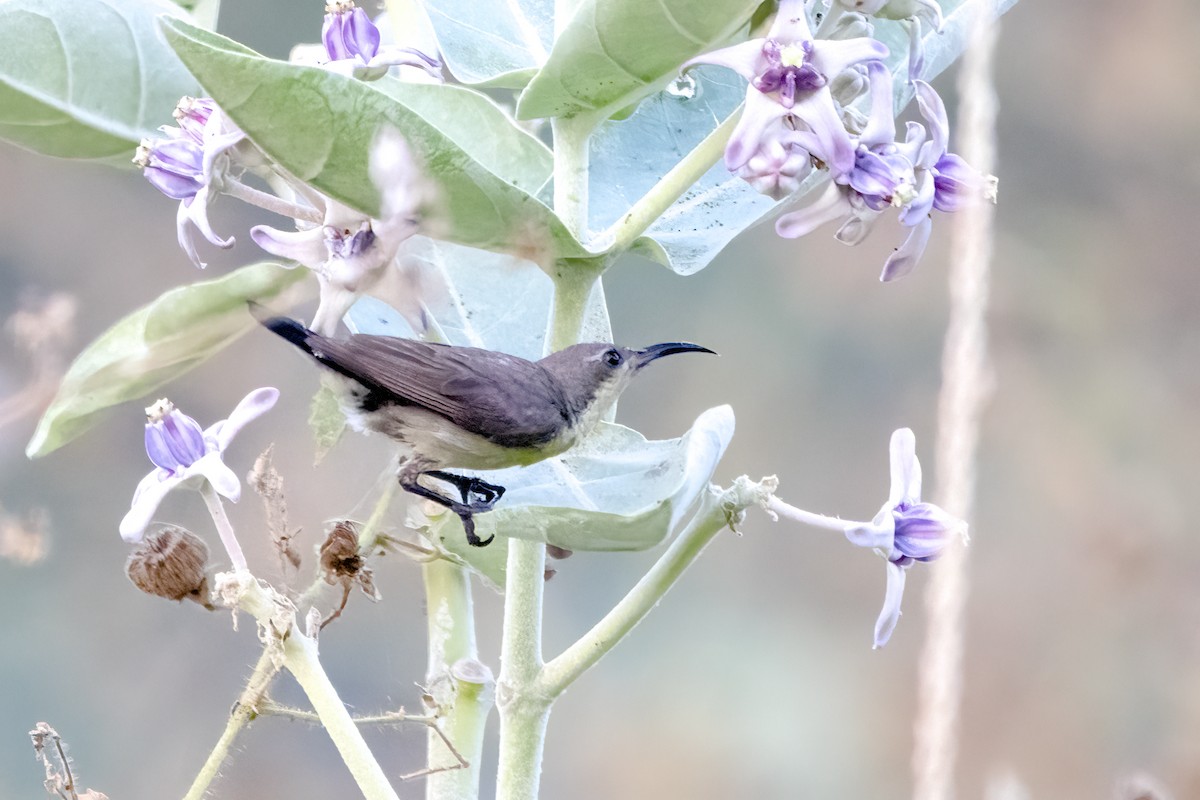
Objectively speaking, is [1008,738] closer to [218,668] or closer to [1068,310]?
[1068,310]

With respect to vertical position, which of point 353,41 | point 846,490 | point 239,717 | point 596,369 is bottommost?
point 239,717

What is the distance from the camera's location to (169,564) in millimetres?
688

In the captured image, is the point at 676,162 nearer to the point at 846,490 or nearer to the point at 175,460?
the point at 175,460

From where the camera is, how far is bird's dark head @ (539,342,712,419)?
29.1 inches

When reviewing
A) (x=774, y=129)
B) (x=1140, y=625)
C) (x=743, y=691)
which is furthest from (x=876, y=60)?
(x=743, y=691)

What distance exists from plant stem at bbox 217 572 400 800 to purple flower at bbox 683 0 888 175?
12.7 inches

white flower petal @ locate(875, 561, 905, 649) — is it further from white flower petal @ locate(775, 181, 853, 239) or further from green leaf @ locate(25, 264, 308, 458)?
green leaf @ locate(25, 264, 308, 458)

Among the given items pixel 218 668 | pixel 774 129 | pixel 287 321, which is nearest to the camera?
pixel 774 129

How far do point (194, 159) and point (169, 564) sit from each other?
0.71 feet

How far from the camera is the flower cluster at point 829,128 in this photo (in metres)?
0.58

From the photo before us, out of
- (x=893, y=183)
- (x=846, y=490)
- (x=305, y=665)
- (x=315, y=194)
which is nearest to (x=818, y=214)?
(x=893, y=183)

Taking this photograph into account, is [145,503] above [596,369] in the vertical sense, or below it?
below

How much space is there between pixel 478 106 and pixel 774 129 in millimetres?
222

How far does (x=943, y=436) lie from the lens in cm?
64
